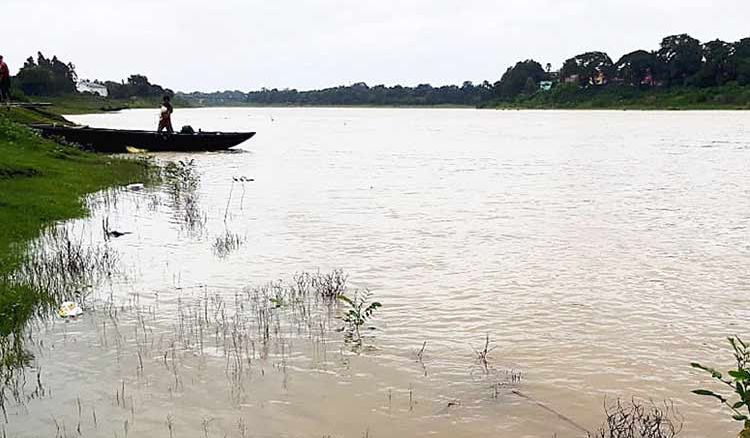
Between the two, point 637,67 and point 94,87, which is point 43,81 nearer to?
point 94,87

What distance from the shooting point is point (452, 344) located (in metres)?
7.41

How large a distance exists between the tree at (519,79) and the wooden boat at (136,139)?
105232mm

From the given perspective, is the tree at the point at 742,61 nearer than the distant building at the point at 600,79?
Yes

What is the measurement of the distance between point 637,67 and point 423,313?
101 metres

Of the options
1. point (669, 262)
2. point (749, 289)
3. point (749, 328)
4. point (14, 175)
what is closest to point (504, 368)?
point (749, 328)

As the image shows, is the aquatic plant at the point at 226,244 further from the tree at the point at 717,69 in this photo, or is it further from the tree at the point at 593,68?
the tree at the point at 593,68

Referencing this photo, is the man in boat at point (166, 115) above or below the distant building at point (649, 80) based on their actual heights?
below

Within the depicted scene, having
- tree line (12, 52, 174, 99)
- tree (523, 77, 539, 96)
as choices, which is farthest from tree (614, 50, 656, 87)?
tree line (12, 52, 174, 99)

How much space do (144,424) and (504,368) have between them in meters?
3.19

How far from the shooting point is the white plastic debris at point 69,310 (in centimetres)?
778

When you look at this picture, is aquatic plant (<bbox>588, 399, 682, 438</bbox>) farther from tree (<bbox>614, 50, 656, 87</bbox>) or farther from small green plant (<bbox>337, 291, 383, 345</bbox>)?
tree (<bbox>614, 50, 656, 87</bbox>)

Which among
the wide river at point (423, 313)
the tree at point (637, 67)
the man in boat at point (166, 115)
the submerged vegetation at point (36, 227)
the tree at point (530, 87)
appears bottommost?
the wide river at point (423, 313)

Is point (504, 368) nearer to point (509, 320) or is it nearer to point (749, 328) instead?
point (509, 320)

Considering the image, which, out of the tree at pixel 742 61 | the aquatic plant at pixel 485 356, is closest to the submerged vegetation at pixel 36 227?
the aquatic plant at pixel 485 356
